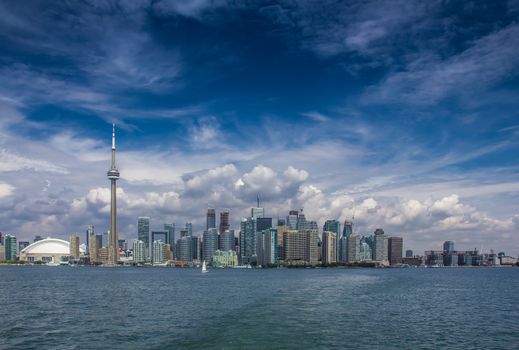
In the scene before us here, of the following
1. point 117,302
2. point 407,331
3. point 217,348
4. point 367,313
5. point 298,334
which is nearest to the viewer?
point 217,348

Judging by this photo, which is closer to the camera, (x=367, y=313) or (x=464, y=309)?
(x=367, y=313)

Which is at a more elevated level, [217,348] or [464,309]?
[217,348]

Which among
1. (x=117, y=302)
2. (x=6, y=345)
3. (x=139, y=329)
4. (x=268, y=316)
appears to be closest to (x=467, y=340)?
(x=268, y=316)

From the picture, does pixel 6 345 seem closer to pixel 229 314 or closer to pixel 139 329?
pixel 139 329

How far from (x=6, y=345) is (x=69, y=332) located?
7.67 meters

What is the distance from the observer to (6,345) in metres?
45.4

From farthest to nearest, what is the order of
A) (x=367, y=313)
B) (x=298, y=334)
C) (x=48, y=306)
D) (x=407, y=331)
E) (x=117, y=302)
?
(x=117, y=302)
(x=48, y=306)
(x=367, y=313)
(x=407, y=331)
(x=298, y=334)

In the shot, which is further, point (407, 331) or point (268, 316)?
point (268, 316)

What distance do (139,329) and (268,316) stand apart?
1923 centimetres

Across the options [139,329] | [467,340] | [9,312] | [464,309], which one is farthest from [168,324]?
[464,309]

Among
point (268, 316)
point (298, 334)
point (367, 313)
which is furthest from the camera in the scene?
point (367, 313)

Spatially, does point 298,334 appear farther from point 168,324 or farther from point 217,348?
point 168,324

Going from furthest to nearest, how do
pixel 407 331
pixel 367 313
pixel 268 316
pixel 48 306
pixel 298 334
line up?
1. pixel 48 306
2. pixel 367 313
3. pixel 268 316
4. pixel 407 331
5. pixel 298 334

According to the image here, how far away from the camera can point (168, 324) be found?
57.8 meters
